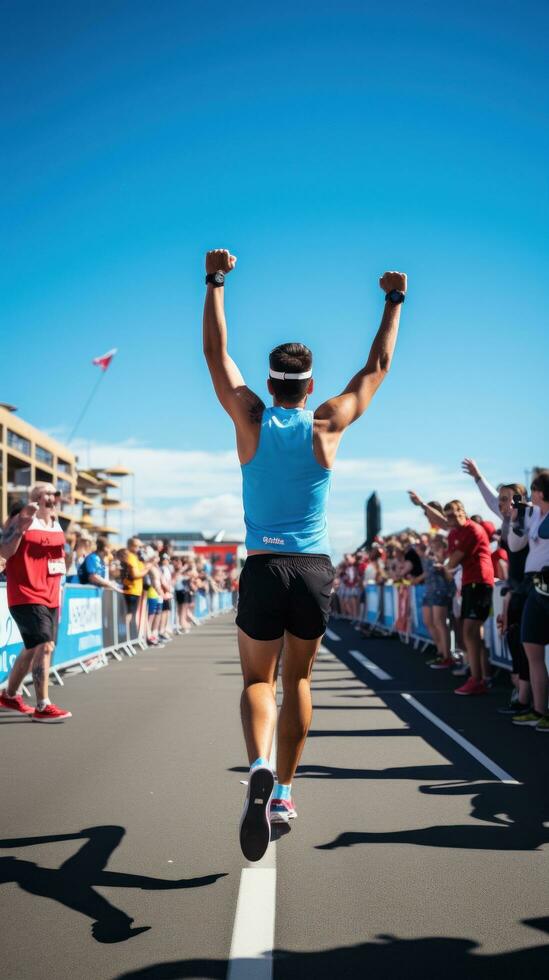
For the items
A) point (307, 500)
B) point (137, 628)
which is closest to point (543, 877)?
point (307, 500)

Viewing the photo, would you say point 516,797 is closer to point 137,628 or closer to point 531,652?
point 531,652

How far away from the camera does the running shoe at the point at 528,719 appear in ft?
27.7

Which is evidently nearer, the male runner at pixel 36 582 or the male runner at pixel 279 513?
the male runner at pixel 279 513

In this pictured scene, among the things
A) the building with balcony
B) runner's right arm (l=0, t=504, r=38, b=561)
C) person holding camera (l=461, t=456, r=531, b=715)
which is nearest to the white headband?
runner's right arm (l=0, t=504, r=38, b=561)

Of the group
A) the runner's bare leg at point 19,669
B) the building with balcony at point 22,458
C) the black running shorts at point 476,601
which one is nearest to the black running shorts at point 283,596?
the runner's bare leg at point 19,669

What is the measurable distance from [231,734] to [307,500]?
447cm

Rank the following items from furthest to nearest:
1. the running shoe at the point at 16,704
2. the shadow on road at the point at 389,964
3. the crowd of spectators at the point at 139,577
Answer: the crowd of spectators at the point at 139,577, the running shoe at the point at 16,704, the shadow on road at the point at 389,964

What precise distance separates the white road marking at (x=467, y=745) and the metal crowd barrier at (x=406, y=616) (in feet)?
7.64

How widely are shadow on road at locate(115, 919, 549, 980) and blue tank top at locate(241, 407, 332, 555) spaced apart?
4.92ft

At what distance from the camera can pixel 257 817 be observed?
3621 millimetres

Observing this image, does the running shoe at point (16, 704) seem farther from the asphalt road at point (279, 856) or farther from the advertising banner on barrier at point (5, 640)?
the advertising banner on barrier at point (5, 640)

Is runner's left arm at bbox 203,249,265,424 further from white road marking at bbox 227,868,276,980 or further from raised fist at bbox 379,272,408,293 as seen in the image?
white road marking at bbox 227,868,276,980

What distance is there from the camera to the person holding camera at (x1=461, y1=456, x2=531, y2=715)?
29.6 ft

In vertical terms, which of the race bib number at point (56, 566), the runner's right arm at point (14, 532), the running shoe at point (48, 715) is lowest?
the running shoe at point (48, 715)
